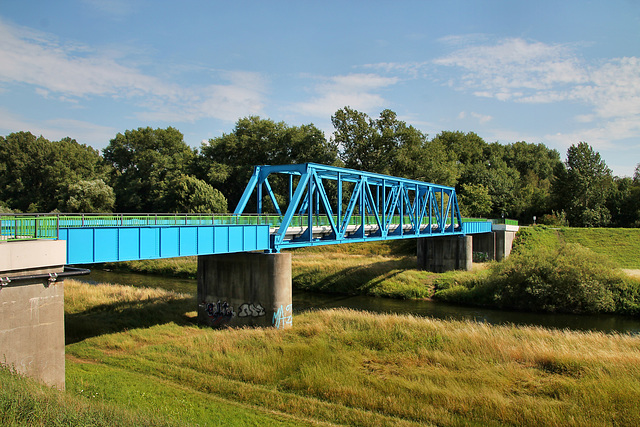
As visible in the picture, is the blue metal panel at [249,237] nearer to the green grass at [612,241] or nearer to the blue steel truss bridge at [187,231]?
the blue steel truss bridge at [187,231]

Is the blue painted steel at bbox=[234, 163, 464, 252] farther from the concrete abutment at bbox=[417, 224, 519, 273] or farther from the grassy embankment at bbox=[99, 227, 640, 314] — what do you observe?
the grassy embankment at bbox=[99, 227, 640, 314]

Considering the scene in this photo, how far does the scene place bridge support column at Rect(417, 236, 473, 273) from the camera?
4866 cm

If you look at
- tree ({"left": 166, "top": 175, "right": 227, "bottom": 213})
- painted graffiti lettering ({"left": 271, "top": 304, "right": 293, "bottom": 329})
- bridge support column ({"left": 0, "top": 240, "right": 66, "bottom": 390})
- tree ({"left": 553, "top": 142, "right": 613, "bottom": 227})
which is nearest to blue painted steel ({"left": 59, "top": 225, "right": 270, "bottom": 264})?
bridge support column ({"left": 0, "top": 240, "right": 66, "bottom": 390})

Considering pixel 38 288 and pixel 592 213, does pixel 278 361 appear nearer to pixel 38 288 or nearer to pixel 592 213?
pixel 38 288

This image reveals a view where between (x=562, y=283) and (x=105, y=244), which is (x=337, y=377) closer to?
(x=105, y=244)

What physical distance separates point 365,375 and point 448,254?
3542 cm

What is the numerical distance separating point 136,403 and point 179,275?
1502 inches

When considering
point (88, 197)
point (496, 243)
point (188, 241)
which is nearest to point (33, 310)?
point (188, 241)

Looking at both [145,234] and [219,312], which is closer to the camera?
[145,234]

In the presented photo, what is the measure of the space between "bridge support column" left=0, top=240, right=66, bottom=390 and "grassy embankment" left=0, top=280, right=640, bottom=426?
1.34m

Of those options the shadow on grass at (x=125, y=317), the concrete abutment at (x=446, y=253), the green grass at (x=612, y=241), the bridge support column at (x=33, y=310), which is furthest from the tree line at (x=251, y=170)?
the bridge support column at (x=33, y=310)

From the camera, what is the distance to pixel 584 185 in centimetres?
6912

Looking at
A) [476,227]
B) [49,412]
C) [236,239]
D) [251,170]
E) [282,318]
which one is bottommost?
[282,318]

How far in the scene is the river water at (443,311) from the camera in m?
29.0
